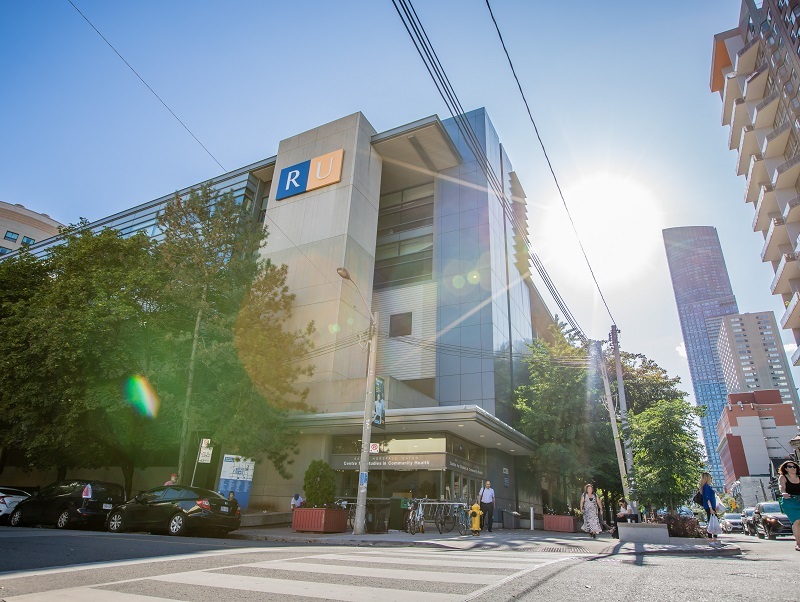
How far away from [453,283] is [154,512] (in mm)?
21908

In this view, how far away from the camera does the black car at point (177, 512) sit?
13234mm

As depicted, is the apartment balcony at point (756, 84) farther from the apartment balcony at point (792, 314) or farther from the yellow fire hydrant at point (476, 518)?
the yellow fire hydrant at point (476, 518)

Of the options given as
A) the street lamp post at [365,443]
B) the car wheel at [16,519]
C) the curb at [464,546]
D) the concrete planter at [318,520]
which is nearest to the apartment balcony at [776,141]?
the curb at [464,546]

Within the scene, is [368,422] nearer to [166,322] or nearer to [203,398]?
[203,398]

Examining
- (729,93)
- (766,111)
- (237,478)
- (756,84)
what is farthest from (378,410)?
(729,93)

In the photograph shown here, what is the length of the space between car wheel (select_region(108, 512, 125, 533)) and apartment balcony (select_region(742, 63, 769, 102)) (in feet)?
147

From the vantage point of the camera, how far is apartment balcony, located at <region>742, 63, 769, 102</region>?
3300 cm

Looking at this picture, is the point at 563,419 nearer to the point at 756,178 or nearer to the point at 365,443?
the point at 365,443

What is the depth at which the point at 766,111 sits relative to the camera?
108ft

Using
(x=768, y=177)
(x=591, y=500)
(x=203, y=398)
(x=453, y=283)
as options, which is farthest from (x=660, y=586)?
(x=768, y=177)

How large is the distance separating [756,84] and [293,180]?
34039 mm

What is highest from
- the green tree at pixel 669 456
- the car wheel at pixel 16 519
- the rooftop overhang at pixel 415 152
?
the rooftop overhang at pixel 415 152

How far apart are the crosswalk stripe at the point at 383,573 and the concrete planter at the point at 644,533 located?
9996 millimetres

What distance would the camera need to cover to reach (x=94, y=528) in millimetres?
15836
